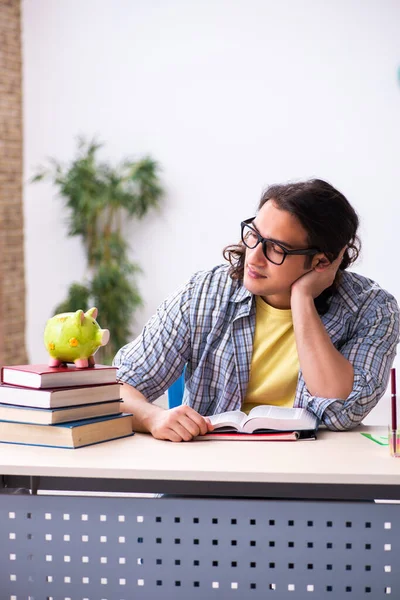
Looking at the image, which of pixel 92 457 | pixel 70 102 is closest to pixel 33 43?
pixel 70 102

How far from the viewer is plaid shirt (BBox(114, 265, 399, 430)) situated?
1.97m

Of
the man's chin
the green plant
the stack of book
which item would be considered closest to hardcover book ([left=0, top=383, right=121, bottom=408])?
the stack of book

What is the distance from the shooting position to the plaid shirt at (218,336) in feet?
6.46

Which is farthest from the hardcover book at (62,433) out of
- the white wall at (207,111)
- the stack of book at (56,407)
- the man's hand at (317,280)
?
the white wall at (207,111)

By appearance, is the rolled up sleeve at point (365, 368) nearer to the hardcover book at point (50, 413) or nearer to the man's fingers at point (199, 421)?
the man's fingers at point (199, 421)

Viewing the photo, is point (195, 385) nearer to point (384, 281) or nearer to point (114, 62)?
point (384, 281)

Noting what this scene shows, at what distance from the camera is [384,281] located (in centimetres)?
572

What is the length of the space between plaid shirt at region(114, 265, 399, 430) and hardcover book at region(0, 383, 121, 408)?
1.05 ft

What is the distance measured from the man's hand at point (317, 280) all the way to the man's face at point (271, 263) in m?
0.02

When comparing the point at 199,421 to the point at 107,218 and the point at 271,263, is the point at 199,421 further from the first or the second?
the point at 107,218

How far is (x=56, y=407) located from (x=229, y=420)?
371 mm

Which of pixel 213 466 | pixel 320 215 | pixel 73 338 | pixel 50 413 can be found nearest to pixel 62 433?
pixel 50 413

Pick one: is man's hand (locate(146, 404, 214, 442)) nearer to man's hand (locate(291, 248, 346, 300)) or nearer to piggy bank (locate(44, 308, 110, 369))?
piggy bank (locate(44, 308, 110, 369))

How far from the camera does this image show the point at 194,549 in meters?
1.44
